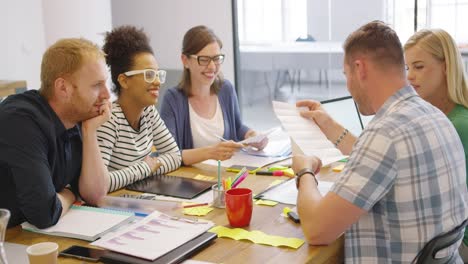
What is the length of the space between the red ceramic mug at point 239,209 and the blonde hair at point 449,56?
0.97 metres

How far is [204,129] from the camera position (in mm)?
3098

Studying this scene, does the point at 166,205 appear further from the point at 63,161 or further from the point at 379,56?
the point at 379,56

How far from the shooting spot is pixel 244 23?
A: 17.0ft

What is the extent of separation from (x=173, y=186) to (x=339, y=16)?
3.05 meters

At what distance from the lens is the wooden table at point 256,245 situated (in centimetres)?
154

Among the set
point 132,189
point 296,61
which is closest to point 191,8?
point 296,61

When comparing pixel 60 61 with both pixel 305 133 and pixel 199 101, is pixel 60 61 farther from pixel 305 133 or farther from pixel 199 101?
pixel 199 101

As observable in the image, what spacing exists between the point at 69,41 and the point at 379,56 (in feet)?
3.46

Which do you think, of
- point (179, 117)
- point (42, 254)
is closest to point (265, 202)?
point (42, 254)

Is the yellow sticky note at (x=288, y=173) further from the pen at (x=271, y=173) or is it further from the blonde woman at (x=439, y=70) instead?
the blonde woman at (x=439, y=70)

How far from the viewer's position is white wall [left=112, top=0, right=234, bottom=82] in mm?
4988

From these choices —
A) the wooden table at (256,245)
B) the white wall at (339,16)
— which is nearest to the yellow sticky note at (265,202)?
the wooden table at (256,245)

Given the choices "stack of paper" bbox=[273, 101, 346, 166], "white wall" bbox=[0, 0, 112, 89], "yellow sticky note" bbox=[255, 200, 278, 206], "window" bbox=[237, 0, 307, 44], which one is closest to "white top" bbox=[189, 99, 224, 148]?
"stack of paper" bbox=[273, 101, 346, 166]

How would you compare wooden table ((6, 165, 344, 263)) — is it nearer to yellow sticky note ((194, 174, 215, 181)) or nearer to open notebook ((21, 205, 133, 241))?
open notebook ((21, 205, 133, 241))
